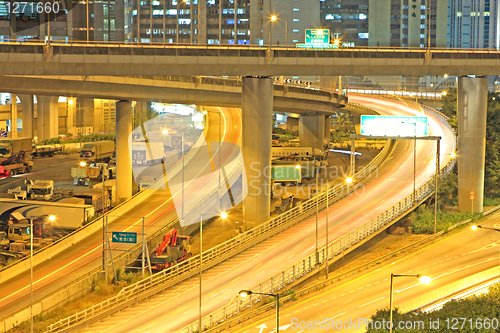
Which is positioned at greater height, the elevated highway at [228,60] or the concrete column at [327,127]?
the elevated highway at [228,60]

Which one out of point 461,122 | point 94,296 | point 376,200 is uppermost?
point 461,122

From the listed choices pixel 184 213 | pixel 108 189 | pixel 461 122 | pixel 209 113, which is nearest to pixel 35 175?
pixel 108 189

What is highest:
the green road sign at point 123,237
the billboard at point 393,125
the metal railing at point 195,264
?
the billboard at point 393,125

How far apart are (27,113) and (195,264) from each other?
284ft

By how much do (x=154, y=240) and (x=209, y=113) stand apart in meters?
72.1

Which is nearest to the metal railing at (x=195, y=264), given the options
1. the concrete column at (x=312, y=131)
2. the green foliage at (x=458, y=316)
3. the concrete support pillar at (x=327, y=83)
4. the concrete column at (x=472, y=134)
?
the concrete column at (x=472, y=134)

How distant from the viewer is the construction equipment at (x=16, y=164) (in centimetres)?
8875

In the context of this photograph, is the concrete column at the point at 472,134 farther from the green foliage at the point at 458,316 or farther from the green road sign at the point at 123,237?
the green road sign at the point at 123,237

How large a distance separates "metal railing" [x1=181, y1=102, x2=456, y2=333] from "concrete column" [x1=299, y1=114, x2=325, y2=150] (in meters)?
32.5

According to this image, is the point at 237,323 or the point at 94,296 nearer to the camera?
the point at 237,323

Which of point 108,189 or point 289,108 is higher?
point 289,108

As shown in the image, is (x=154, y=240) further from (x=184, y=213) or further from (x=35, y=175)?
(x=35, y=175)

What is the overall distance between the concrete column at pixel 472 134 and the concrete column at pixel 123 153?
115 feet

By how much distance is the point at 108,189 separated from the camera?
70250mm
